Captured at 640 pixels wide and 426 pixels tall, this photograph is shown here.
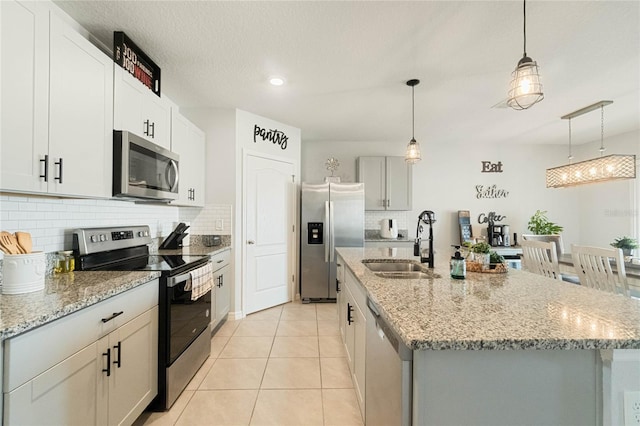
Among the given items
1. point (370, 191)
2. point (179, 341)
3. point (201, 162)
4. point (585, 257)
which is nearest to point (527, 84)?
point (585, 257)

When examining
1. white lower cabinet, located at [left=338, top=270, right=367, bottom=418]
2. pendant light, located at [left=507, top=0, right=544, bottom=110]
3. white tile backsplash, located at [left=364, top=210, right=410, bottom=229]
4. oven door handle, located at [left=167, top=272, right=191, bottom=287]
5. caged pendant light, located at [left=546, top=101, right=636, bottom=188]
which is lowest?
white lower cabinet, located at [left=338, top=270, right=367, bottom=418]

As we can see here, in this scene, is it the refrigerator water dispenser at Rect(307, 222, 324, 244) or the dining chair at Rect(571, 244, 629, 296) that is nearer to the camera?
the dining chair at Rect(571, 244, 629, 296)

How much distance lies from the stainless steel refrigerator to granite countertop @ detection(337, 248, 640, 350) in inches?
104

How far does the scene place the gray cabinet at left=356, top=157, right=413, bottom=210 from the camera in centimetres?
489

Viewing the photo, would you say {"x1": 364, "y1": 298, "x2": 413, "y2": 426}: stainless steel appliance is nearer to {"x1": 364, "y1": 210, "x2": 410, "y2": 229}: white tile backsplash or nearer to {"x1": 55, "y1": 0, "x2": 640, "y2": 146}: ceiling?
{"x1": 55, "y1": 0, "x2": 640, "y2": 146}: ceiling

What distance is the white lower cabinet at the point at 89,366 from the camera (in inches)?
39.4

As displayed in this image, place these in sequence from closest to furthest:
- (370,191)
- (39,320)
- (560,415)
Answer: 1. (560,415)
2. (39,320)
3. (370,191)

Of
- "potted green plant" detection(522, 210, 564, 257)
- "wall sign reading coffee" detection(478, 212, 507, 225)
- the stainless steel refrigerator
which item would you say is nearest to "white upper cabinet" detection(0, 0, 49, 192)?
the stainless steel refrigerator

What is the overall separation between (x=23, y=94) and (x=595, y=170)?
4.53 metres

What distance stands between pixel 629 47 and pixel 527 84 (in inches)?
64.1

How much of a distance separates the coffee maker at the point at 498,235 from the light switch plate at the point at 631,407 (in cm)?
439

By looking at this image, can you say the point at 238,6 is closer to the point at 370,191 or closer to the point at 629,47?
the point at 629,47

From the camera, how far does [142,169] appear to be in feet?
6.96

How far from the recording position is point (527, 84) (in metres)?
1.49
